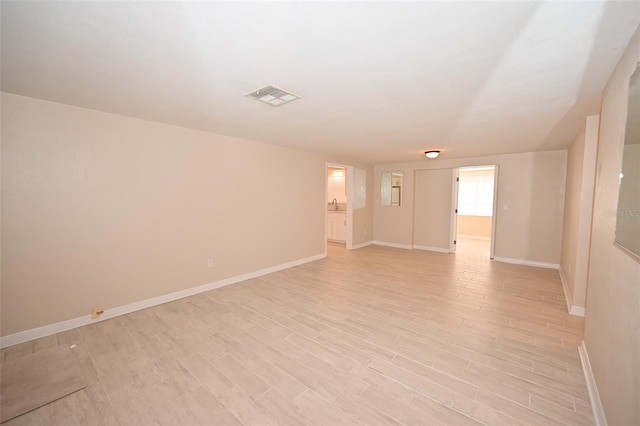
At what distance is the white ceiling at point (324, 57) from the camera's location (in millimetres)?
1352

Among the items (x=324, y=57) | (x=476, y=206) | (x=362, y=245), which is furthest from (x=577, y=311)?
(x=476, y=206)

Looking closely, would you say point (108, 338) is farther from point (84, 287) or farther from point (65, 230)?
point (65, 230)

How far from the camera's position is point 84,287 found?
289 centimetres

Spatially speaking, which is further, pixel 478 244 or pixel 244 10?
pixel 478 244

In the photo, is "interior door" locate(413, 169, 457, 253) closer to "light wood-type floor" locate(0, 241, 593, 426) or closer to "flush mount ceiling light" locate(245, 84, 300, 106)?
"light wood-type floor" locate(0, 241, 593, 426)

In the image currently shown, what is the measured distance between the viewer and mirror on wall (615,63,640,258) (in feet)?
4.14

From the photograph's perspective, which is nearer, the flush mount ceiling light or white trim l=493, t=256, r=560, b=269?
the flush mount ceiling light

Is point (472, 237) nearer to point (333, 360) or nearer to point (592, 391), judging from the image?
point (592, 391)

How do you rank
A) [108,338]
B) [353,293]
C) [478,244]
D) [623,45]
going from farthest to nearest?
[478,244] < [353,293] < [108,338] < [623,45]

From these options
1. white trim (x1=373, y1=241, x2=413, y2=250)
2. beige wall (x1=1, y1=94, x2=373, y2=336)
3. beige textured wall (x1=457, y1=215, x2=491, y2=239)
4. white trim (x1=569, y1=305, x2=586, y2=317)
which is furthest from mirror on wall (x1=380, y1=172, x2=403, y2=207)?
white trim (x1=569, y1=305, x2=586, y2=317)

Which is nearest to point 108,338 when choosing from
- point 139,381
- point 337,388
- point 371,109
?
point 139,381

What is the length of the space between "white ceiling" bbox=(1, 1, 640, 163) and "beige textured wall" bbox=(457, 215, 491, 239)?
5.93 meters

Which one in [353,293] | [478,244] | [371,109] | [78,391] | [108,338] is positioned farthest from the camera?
[478,244]

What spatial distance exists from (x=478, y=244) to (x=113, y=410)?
28.4 ft
